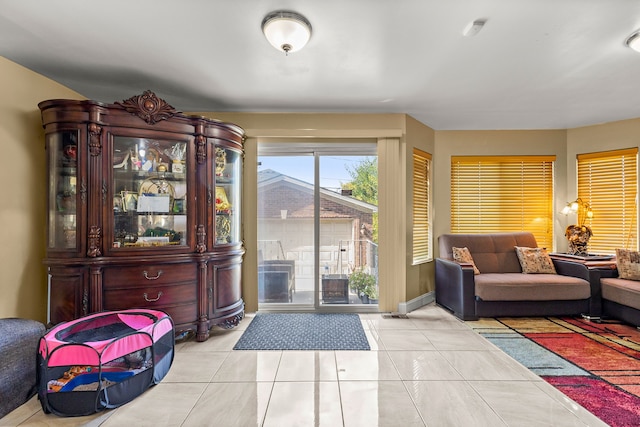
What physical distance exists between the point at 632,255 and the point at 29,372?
5854 mm

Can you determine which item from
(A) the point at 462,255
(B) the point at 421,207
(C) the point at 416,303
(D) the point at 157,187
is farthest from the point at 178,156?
(A) the point at 462,255

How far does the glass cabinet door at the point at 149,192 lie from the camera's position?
280 cm

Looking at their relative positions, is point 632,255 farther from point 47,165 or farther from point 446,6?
point 47,165

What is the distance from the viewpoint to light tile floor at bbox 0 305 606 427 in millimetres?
1864

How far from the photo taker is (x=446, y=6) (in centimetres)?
195

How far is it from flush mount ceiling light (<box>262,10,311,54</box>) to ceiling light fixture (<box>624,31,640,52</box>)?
236 cm

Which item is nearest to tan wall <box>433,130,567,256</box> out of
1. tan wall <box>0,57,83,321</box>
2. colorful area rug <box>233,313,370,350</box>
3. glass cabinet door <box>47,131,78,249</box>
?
colorful area rug <box>233,313,370,350</box>

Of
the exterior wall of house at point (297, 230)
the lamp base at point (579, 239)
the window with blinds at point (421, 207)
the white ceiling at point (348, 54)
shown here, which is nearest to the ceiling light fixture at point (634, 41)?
the white ceiling at point (348, 54)

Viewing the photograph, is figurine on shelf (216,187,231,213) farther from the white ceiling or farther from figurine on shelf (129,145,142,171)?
the white ceiling

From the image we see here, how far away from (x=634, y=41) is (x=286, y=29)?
8.31 feet

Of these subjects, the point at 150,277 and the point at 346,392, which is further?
the point at 150,277

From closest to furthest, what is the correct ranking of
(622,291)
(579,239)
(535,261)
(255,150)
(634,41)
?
1. (634,41)
2. (622,291)
3. (255,150)
4. (535,261)
5. (579,239)

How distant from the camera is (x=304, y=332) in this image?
3264 mm

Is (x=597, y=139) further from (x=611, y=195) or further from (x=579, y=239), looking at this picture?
(x=579, y=239)
